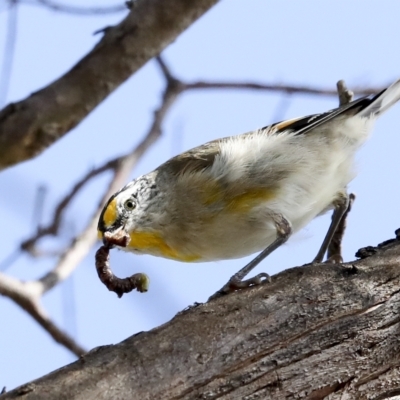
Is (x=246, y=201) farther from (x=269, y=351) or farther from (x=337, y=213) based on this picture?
→ (x=269, y=351)

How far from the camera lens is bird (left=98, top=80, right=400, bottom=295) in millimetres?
4359

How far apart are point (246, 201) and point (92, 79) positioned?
3.68 feet

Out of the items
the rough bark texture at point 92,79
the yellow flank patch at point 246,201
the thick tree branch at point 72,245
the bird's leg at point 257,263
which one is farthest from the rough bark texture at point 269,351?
the thick tree branch at point 72,245

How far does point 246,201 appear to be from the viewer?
4348 millimetres

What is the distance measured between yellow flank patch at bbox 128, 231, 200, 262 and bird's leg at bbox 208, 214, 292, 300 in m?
0.41

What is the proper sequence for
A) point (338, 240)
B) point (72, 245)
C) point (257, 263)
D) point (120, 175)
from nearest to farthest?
point (257, 263)
point (338, 240)
point (72, 245)
point (120, 175)

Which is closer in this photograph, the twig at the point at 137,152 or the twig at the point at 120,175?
the twig at the point at 120,175

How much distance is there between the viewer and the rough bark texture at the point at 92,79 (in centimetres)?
414

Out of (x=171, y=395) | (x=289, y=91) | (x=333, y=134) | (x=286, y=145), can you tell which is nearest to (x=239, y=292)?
(x=171, y=395)

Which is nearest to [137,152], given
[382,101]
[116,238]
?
[116,238]

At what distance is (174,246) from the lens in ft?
14.7

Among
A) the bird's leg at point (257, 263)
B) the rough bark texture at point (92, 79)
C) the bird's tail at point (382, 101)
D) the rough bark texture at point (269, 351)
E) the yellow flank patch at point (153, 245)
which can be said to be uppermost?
the rough bark texture at point (92, 79)

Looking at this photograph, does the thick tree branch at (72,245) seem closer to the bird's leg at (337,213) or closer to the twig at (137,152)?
the twig at (137,152)

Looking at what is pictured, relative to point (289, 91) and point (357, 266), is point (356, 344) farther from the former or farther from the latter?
point (289, 91)
